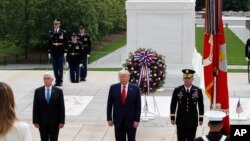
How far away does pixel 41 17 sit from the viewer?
37000mm

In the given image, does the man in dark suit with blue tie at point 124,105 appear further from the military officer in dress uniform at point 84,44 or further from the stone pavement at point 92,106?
the military officer in dress uniform at point 84,44

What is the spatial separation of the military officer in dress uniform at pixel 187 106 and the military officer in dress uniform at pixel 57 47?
277 inches

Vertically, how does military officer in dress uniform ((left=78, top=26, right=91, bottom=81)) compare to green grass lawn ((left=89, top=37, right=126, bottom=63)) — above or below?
above

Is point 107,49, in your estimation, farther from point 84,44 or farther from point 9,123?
point 9,123

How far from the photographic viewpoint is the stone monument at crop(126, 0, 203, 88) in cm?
1522

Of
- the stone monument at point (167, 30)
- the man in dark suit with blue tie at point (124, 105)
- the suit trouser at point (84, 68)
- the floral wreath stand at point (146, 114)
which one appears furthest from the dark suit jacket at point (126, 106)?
the suit trouser at point (84, 68)

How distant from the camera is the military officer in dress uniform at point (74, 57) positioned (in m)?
17.1

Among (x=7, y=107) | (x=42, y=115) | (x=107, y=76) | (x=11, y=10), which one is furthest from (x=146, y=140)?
(x=11, y=10)

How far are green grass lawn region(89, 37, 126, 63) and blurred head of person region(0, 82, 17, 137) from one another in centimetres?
3005

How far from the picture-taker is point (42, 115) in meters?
9.29

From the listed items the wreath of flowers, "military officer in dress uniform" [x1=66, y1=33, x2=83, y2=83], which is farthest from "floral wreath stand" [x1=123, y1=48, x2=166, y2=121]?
"military officer in dress uniform" [x1=66, y1=33, x2=83, y2=83]

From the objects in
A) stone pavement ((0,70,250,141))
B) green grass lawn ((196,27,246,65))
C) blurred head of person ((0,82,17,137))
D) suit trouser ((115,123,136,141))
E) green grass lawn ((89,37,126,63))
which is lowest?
green grass lawn ((89,37,126,63))

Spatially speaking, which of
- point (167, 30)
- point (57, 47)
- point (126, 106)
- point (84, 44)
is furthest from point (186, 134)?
point (84, 44)

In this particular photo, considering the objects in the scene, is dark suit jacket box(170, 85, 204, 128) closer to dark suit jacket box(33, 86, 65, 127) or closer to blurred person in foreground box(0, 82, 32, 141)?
dark suit jacket box(33, 86, 65, 127)
